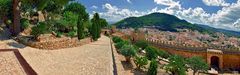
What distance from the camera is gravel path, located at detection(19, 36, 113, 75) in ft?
63.1

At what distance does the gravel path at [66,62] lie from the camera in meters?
19.2

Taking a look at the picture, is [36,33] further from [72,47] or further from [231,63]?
[231,63]

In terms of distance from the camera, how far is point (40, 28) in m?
27.1

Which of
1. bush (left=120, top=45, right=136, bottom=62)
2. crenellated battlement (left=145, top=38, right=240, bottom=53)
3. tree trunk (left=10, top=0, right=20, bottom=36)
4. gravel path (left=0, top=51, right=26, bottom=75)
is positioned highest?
tree trunk (left=10, top=0, right=20, bottom=36)

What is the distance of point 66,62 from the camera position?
21.7 meters

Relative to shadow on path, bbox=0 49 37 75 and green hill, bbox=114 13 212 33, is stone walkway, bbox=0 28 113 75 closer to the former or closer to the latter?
shadow on path, bbox=0 49 37 75

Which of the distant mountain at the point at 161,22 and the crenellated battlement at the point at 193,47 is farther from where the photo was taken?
the distant mountain at the point at 161,22

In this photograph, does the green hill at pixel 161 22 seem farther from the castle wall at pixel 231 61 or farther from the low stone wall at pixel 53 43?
the low stone wall at pixel 53 43

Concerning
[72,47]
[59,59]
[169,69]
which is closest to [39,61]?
[59,59]

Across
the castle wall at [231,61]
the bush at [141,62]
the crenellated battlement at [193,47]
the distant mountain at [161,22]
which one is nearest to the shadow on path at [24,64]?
the bush at [141,62]

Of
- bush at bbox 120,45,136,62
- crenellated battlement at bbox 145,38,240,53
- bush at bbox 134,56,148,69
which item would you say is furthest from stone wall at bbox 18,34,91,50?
Result: crenellated battlement at bbox 145,38,240,53

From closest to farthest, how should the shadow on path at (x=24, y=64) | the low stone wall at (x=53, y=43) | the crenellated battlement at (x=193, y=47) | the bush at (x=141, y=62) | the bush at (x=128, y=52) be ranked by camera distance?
the shadow on path at (x=24, y=64)
the low stone wall at (x=53, y=43)
the bush at (x=141, y=62)
the bush at (x=128, y=52)
the crenellated battlement at (x=193, y=47)

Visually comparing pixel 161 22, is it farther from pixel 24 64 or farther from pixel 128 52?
A: pixel 24 64

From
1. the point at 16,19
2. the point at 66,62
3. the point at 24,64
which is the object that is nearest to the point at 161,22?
the point at 16,19
